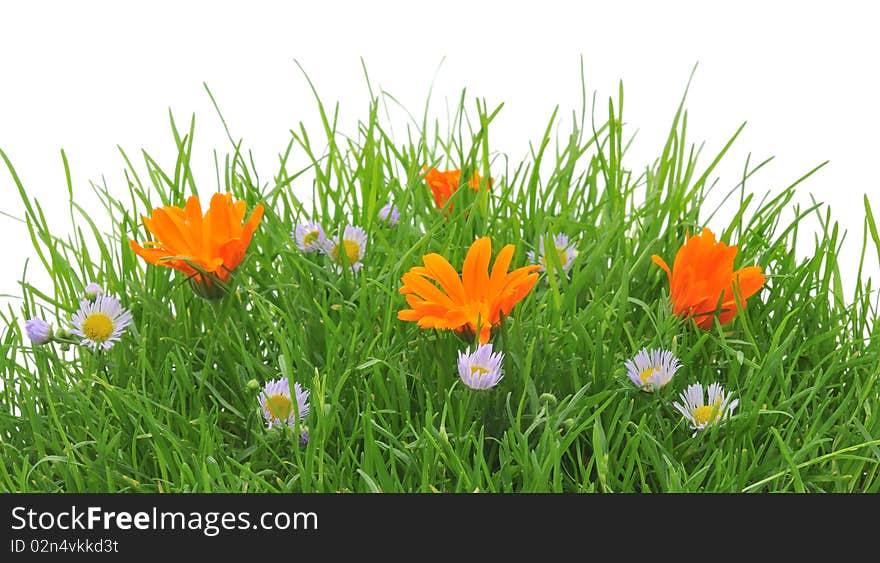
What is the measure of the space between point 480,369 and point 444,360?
0.14m

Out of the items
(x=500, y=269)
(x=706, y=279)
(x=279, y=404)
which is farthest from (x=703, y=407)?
(x=279, y=404)

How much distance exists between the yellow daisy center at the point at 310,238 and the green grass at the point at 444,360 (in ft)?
0.07

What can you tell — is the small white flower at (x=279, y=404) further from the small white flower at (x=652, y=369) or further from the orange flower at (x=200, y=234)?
the small white flower at (x=652, y=369)

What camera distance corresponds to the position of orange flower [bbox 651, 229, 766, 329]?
4.95ft

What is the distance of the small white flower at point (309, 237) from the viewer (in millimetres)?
1668

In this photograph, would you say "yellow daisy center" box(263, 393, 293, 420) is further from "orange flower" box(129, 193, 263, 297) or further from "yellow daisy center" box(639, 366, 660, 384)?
"yellow daisy center" box(639, 366, 660, 384)

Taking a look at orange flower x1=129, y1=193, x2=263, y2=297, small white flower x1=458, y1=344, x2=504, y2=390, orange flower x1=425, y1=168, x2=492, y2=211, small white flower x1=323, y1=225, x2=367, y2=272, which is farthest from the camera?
orange flower x1=425, y1=168, x2=492, y2=211

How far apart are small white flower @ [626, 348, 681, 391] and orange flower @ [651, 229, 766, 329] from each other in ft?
A: 0.44

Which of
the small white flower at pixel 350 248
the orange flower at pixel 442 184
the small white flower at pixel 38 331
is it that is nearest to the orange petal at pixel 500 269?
the small white flower at pixel 350 248

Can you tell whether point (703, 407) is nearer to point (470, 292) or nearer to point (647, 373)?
point (647, 373)

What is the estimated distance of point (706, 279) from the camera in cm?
153

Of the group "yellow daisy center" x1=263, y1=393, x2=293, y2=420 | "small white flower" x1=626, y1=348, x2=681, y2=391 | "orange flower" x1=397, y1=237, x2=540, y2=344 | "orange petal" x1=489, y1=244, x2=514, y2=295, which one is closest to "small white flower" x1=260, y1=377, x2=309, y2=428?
"yellow daisy center" x1=263, y1=393, x2=293, y2=420
